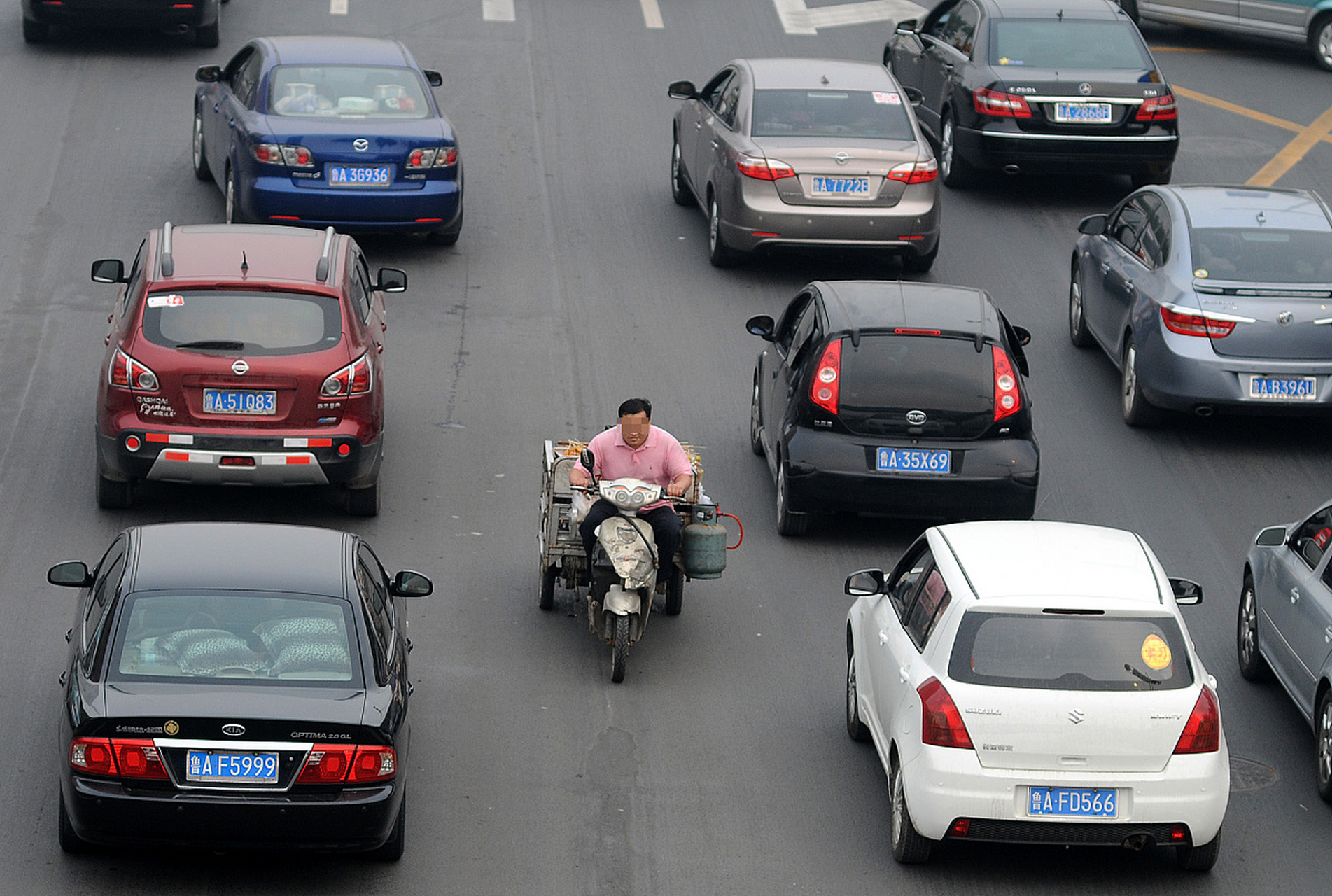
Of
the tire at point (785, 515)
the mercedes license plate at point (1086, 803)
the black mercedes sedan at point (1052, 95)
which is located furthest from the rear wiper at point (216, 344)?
the black mercedes sedan at point (1052, 95)

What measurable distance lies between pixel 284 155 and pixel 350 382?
5.42 meters

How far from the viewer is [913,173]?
17875 millimetres

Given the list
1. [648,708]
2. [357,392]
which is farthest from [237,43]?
[648,708]

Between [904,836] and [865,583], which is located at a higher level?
[865,583]

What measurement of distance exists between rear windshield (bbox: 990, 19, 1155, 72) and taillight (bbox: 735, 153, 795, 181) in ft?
13.1

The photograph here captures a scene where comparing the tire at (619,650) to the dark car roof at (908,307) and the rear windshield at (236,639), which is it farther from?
the dark car roof at (908,307)

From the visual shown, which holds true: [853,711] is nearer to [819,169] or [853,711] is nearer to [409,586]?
[409,586]

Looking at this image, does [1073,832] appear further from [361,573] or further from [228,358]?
[228,358]

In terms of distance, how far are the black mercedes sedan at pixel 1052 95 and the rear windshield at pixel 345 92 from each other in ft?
18.7

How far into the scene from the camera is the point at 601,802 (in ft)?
31.9

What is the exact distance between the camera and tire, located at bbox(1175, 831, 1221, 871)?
9.06 metres

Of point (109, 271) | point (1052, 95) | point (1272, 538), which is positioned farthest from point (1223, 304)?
point (109, 271)

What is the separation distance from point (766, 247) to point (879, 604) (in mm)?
8261

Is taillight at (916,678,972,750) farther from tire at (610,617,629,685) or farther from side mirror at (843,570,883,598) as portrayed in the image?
tire at (610,617,629,685)
